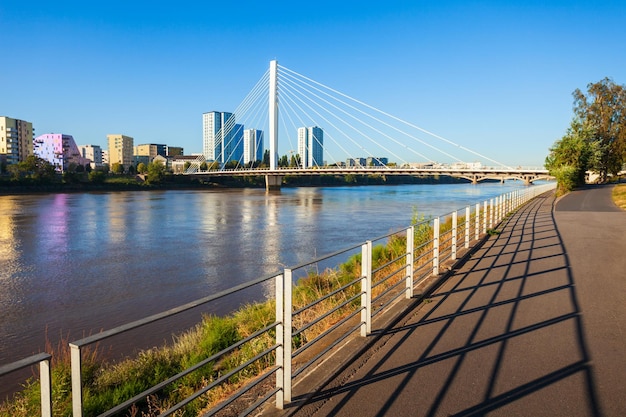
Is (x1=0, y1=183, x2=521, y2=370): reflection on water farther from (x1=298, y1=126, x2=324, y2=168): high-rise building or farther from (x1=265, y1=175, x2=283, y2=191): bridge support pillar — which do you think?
(x1=298, y1=126, x2=324, y2=168): high-rise building

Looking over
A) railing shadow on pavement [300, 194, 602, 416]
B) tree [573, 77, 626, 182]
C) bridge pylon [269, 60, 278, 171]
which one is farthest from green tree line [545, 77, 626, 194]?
railing shadow on pavement [300, 194, 602, 416]

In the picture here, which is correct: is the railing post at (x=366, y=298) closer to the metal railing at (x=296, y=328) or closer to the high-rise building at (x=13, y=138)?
the metal railing at (x=296, y=328)

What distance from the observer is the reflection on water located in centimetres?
998

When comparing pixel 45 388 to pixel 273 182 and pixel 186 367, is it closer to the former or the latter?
pixel 186 367

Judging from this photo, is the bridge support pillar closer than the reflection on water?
No

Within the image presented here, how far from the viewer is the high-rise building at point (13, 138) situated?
379 ft

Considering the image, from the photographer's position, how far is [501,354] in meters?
4.18

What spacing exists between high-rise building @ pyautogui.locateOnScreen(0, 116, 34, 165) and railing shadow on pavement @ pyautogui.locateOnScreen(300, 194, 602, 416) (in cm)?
12737

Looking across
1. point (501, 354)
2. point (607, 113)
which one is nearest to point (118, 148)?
point (607, 113)

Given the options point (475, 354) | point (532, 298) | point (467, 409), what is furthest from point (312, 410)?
point (532, 298)

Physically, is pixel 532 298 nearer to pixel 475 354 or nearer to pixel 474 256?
pixel 475 354

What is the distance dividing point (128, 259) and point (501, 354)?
14.8 metres

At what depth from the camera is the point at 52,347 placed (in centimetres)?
783

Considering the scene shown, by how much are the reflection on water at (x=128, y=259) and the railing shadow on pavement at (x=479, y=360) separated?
18.6ft
